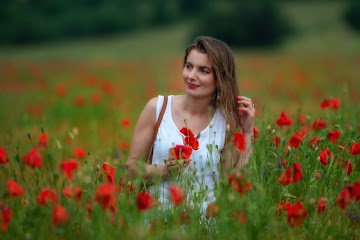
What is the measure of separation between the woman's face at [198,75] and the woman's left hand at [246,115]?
7.9 inches

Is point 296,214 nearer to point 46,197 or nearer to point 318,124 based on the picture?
point 46,197

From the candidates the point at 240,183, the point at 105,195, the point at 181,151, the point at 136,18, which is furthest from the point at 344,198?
the point at 136,18

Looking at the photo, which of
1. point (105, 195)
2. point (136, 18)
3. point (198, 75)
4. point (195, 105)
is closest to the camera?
point (105, 195)

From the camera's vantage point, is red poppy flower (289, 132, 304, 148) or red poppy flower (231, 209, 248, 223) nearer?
red poppy flower (231, 209, 248, 223)

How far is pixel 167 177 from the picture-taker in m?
3.17

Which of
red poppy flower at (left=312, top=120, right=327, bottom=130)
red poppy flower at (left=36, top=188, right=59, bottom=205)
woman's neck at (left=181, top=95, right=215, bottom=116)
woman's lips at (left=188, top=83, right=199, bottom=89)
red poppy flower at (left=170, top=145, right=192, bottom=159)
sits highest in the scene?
woman's lips at (left=188, top=83, right=199, bottom=89)

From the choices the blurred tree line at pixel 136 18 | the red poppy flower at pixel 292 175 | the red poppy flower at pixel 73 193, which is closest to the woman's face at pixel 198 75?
the red poppy flower at pixel 292 175

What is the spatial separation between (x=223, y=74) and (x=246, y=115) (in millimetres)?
260

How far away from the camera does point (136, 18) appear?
38.6 metres

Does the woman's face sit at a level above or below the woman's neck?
above

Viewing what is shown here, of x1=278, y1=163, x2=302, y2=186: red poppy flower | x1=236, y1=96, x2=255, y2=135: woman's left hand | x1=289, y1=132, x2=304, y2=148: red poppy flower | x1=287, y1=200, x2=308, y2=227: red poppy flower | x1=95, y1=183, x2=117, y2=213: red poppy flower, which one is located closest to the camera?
x1=95, y1=183, x2=117, y2=213: red poppy flower

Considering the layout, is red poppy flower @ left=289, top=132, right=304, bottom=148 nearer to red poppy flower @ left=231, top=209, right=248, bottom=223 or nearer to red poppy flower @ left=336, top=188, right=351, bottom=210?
red poppy flower @ left=336, top=188, right=351, bottom=210

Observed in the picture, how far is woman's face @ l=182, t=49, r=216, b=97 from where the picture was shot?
10.5ft

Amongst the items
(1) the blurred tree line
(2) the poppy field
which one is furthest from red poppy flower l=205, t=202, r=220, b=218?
(1) the blurred tree line
